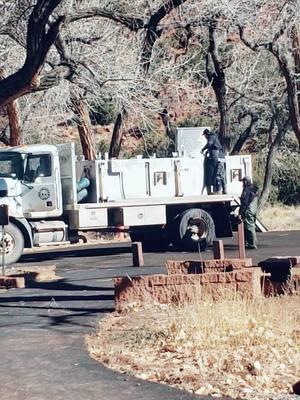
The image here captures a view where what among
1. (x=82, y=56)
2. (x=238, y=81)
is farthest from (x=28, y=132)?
(x=82, y=56)

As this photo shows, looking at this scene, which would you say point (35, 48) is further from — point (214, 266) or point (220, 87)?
point (220, 87)

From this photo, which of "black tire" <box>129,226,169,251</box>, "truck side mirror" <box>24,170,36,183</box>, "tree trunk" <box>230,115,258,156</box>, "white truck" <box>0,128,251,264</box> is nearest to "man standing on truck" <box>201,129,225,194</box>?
"white truck" <box>0,128,251,264</box>

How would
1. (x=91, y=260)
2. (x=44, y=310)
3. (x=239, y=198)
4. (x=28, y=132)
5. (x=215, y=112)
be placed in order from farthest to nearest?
(x=215, y=112) < (x=28, y=132) < (x=239, y=198) < (x=91, y=260) < (x=44, y=310)

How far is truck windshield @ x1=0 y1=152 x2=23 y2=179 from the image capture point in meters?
23.9

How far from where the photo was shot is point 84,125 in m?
30.5

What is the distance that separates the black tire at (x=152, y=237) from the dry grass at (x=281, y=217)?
24.1 ft

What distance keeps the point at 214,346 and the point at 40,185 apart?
14113 mm

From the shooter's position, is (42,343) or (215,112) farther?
(215,112)

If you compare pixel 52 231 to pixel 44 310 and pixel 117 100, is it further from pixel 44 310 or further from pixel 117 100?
pixel 44 310

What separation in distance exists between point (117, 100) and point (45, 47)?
1054 centimetres

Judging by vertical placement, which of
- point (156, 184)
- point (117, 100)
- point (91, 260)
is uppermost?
point (117, 100)

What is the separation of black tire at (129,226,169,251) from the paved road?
293cm

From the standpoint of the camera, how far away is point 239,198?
2588cm

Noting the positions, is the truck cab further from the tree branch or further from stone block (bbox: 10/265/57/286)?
the tree branch
